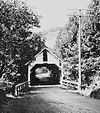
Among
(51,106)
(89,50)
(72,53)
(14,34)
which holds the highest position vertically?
(14,34)

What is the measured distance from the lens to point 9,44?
34.1m

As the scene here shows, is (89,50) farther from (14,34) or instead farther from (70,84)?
(14,34)

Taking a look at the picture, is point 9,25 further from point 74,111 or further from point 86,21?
point 74,111

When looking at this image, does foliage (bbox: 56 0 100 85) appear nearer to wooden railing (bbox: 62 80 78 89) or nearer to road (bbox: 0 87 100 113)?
wooden railing (bbox: 62 80 78 89)

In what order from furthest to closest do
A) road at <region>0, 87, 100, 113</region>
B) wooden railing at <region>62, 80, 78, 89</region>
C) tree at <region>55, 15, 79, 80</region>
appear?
tree at <region>55, 15, 79, 80</region> < wooden railing at <region>62, 80, 78, 89</region> < road at <region>0, 87, 100, 113</region>

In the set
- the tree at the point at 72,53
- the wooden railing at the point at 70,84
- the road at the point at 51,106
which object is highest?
the tree at the point at 72,53

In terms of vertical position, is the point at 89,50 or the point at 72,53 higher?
the point at 89,50

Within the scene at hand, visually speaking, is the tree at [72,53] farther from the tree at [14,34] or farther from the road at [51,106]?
the road at [51,106]

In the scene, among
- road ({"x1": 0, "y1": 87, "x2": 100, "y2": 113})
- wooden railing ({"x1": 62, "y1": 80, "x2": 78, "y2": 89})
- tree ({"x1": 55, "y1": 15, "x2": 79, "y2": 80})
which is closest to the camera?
road ({"x1": 0, "y1": 87, "x2": 100, "y2": 113})

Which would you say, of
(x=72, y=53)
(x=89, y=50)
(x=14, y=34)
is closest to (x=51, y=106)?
(x=89, y=50)

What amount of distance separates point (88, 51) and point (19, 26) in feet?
37.2

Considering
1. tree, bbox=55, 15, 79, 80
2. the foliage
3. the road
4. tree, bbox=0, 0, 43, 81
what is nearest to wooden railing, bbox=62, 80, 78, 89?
tree, bbox=55, 15, 79, 80

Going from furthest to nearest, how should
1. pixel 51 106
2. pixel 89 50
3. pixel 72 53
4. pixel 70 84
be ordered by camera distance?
pixel 72 53 < pixel 89 50 < pixel 70 84 < pixel 51 106

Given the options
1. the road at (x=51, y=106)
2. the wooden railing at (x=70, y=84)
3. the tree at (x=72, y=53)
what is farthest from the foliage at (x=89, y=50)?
the road at (x=51, y=106)
